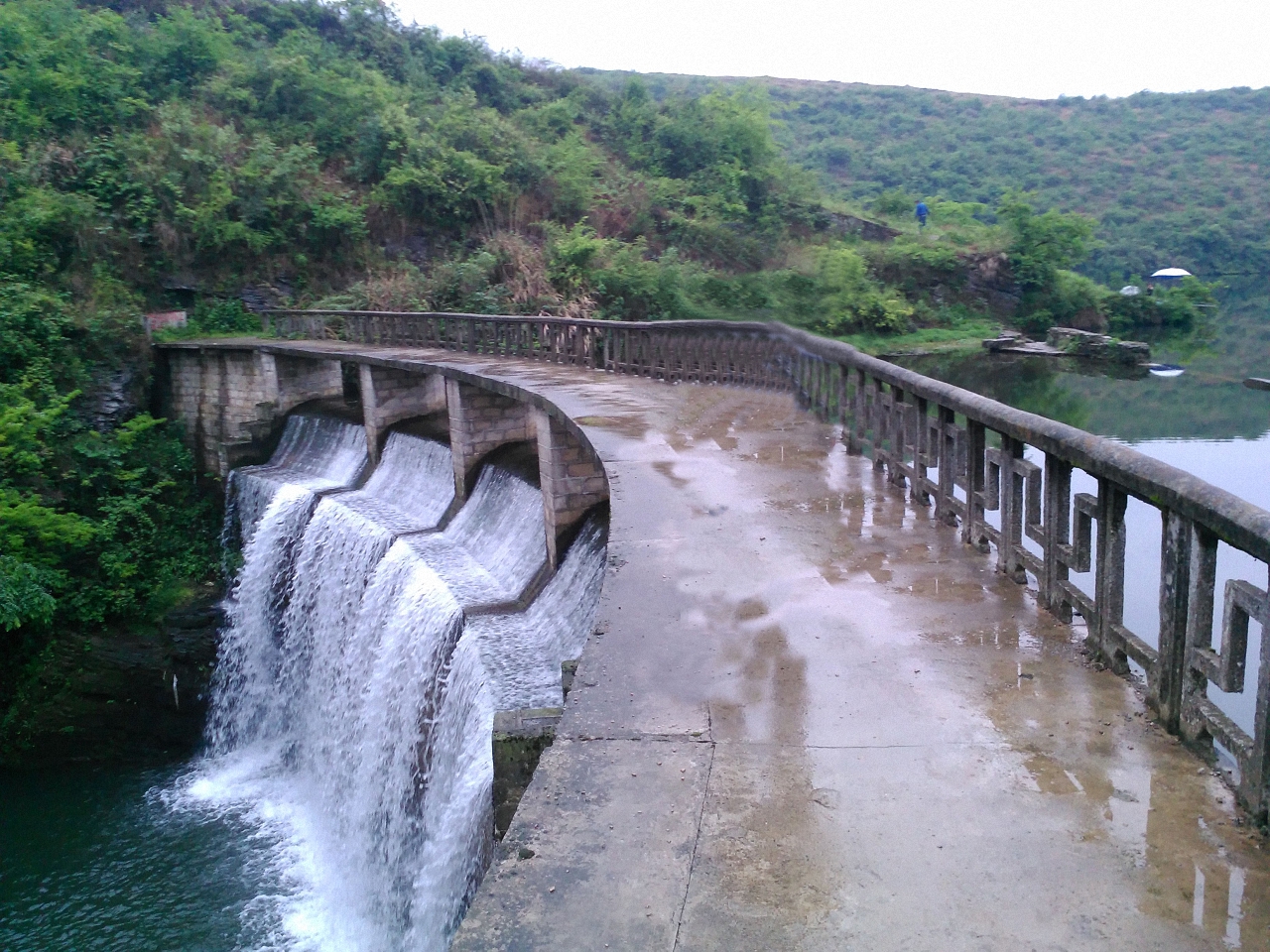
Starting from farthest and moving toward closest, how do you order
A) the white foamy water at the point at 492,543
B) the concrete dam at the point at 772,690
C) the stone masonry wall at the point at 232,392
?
1. the stone masonry wall at the point at 232,392
2. the white foamy water at the point at 492,543
3. the concrete dam at the point at 772,690

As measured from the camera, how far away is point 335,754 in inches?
452

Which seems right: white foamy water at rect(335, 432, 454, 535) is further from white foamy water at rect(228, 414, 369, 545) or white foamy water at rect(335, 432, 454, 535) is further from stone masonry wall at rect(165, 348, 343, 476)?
stone masonry wall at rect(165, 348, 343, 476)

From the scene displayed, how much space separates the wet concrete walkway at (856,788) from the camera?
9.32 ft

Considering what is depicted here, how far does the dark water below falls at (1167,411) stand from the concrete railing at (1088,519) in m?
2.14

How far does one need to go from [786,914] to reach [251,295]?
2363cm

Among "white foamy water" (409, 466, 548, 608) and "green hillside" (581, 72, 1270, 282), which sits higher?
"green hillside" (581, 72, 1270, 282)

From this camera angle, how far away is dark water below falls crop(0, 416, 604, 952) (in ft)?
28.3

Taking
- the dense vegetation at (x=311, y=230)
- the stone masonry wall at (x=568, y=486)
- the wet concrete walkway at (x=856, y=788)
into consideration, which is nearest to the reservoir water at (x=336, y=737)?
the stone masonry wall at (x=568, y=486)

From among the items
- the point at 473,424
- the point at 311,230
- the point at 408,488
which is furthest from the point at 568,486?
the point at 311,230

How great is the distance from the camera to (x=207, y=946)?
32.9ft

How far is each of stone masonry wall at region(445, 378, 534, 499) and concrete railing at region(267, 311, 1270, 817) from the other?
15.6 ft

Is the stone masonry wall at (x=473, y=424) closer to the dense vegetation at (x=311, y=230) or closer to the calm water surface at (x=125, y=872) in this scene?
the calm water surface at (x=125, y=872)

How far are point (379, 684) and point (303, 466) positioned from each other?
8.86 metres

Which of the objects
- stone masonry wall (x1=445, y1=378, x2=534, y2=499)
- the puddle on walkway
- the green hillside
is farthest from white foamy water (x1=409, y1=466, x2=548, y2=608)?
the green hillside
